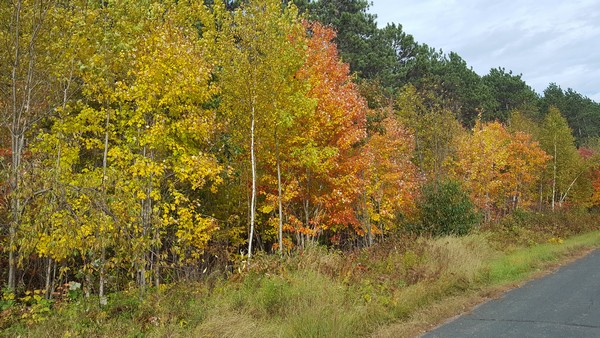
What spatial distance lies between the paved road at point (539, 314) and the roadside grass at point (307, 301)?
505 millimetres

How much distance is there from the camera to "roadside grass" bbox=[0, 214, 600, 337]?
6.50 metres

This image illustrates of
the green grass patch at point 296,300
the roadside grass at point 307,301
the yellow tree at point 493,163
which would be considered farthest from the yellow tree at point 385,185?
the yellow tree at point 493,163

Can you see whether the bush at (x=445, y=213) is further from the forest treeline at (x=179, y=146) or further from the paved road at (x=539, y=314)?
the paved road at (x=539, y=314)

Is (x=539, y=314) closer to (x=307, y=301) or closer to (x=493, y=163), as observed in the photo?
(x=307, y=301)

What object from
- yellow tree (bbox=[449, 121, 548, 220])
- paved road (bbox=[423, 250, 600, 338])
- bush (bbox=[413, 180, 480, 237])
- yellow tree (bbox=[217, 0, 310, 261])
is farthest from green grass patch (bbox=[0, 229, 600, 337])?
yellow tree (bbox=[449, 121, 548, 220])

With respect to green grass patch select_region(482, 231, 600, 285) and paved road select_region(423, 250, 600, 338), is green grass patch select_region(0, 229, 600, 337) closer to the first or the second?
green grass patch select_region(482, 231, 600, 285)

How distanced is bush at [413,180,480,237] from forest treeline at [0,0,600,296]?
88mm

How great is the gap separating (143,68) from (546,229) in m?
23.0

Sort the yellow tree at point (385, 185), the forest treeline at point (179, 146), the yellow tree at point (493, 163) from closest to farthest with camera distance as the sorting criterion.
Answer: the forest treeline at point (179, 146)
the yellow tree at point (385, 185)
the yellow tree at point (493, 163)

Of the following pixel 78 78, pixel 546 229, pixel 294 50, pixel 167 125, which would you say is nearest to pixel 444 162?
pixel 546 229

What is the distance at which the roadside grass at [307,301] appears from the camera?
21.3 ft

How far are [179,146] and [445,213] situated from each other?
38.6 feet

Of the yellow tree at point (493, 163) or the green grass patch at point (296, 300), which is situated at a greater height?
the yellow tree at point (493, 163)

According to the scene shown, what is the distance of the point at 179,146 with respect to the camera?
1083cm
